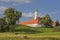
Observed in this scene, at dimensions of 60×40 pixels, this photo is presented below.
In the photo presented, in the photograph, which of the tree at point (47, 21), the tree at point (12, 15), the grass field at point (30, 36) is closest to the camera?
the grass field at point (30, 36)

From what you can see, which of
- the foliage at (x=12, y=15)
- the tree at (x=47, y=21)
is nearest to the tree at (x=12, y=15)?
the foliage at (x=12, y=15)

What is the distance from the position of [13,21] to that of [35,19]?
75930 millimetres

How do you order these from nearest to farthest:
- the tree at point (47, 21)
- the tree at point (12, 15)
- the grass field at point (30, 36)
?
the grass field at point (30, 36) → the tree at point (12, 15) → the tree at point (47, 21)

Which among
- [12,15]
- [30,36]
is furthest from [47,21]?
[30,36]

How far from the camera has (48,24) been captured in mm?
160500

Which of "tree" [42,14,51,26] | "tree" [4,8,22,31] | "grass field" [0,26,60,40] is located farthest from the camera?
"tree" [42,14,51,26]

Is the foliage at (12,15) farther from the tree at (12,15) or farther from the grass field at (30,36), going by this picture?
the grass field at (30,36)

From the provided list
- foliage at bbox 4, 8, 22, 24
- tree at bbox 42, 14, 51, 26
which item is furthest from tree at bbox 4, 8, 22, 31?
tree at bbox 42, 14, 51, 26

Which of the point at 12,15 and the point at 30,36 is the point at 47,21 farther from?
the point at 30,36

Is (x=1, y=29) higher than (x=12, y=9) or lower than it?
lower

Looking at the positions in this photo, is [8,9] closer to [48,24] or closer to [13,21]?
[13,21]

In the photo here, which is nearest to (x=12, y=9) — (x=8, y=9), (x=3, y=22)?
(x=8, y=9)

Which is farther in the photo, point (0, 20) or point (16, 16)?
point (16, 16)

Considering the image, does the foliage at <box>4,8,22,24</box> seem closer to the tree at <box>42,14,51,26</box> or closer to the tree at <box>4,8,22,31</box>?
the tree at <box>4,8,22,31</box>
